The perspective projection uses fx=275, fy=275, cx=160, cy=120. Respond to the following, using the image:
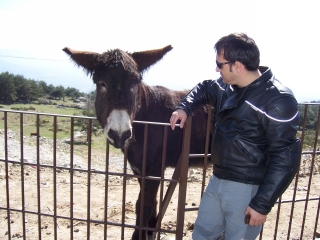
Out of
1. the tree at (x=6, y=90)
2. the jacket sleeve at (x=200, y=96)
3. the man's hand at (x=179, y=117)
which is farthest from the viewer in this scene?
the tree at (x=6, y=90)

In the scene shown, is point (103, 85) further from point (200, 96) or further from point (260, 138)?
point (260, 138)

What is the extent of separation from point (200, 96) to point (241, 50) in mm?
889

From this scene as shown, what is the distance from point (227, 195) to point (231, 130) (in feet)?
1.84

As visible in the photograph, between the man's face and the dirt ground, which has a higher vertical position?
the man's face

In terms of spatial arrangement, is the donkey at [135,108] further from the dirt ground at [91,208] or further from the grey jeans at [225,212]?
the grey jeans at [225,212]

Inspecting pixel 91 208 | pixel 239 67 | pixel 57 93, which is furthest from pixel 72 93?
pixel 239 67

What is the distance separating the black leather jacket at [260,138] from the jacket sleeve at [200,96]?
0.32m

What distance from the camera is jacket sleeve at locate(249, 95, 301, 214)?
6.59ft

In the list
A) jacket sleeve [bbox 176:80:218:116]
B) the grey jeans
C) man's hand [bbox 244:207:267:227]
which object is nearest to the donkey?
jacket sleeve [bbox 176:80:218:116]

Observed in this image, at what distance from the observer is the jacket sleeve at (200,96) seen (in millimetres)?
2850

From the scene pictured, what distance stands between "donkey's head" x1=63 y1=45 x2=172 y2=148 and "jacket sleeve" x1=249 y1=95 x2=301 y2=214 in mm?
1566

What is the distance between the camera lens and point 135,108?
3.71 meters

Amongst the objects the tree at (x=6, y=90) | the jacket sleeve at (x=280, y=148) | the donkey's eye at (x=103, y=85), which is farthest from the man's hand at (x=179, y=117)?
the tree at (x=6, y=90)

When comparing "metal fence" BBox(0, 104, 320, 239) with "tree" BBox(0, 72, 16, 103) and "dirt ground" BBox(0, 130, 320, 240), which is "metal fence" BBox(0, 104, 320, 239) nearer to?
"dirt ground" BBox(0, 130, 320, 240)
